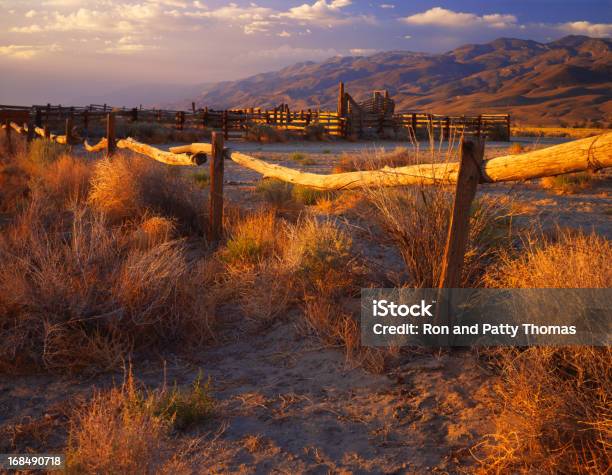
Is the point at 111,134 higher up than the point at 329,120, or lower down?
lower down

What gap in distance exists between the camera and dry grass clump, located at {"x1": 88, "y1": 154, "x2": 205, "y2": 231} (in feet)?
25.5

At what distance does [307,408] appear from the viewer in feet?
11.3

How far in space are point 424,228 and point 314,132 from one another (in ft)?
89.4

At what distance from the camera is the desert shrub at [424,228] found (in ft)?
13.9

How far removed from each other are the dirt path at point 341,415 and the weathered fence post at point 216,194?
3004 millimetres

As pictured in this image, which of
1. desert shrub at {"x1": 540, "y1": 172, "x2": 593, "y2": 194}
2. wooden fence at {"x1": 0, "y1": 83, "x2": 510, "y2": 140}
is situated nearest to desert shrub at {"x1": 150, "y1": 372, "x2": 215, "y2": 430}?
desert shrub at {"x1": 540, "y1": 172, "x2": 593, "y2": 194}

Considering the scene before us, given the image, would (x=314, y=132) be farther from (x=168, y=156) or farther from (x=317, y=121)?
(x=168, y=156)

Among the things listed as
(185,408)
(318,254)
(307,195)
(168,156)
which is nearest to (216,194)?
(168,156)

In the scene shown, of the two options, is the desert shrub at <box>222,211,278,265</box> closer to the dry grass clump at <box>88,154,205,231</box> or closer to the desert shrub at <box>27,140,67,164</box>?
the dry grass clump at <box>88,154,205,231</box>

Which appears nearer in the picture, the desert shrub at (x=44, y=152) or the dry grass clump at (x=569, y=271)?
the dry grass clump at (x=569, y=271)

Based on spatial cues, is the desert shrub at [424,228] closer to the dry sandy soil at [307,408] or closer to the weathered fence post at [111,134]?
the dry sandy soil at [307,408]

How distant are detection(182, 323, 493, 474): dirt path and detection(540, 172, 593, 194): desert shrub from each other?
7915mm

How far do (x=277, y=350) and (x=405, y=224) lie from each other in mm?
1333

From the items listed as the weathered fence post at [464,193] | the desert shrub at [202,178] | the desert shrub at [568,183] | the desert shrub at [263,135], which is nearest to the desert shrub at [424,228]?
the weathered fence post at [464,193]
